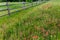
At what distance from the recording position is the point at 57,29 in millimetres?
13969

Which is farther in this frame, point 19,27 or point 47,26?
point 47,26

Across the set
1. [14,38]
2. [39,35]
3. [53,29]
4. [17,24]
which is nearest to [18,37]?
[14,38]

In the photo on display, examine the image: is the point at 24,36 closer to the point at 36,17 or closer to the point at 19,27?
the point at 19,27

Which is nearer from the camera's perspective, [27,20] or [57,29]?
[57,29]

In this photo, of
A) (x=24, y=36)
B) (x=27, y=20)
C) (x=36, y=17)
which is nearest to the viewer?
(x=24, y=36)

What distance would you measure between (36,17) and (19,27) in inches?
155

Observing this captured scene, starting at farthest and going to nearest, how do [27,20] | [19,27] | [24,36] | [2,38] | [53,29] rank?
[27,20] → [53,29] → [19,27] → [24,36] → [2,38]

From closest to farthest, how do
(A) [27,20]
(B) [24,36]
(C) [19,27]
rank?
(B) [24,36], (C) [19,27], (A) [27,20]

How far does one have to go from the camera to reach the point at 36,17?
16500 millimetres

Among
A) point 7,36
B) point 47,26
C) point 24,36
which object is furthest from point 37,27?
point 7,36

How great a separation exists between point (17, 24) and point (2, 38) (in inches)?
113

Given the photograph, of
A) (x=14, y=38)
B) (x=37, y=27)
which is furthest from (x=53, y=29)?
(x=14, y=38)

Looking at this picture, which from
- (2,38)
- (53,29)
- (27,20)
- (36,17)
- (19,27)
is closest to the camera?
(2,38)

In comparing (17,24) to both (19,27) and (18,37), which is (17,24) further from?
(18,37)
